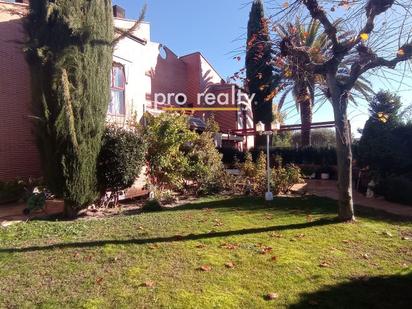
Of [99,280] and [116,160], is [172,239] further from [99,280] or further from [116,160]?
[116,160]

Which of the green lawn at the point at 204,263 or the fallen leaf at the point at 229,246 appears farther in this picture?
the fallen leaf at the point at 229,246

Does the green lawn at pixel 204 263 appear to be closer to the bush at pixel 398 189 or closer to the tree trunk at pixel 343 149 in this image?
the tree trunk at pixel 343 149

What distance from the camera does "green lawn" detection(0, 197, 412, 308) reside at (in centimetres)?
414

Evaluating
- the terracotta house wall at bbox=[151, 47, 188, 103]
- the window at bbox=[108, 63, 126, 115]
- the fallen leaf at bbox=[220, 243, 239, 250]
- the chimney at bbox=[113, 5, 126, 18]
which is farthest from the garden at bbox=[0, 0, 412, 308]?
the terracotta house wall at bbox=[151, 47, 188, 103]

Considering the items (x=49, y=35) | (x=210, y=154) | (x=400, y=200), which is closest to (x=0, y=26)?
(x=49, y=35)

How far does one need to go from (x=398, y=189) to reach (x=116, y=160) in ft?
→ 34.2

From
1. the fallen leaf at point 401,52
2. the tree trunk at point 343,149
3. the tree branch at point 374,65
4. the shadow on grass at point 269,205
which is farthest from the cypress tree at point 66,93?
the fallen leaf at point 401,52

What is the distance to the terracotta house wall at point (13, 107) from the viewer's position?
12.2 metres

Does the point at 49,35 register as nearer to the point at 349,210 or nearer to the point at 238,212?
the point at 238,212

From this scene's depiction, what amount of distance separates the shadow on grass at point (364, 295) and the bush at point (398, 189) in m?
9.21

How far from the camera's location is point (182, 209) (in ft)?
32.4

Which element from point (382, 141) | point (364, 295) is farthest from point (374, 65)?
point (382, 141)

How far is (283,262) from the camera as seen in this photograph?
5387mm

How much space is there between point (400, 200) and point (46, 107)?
12303mm
